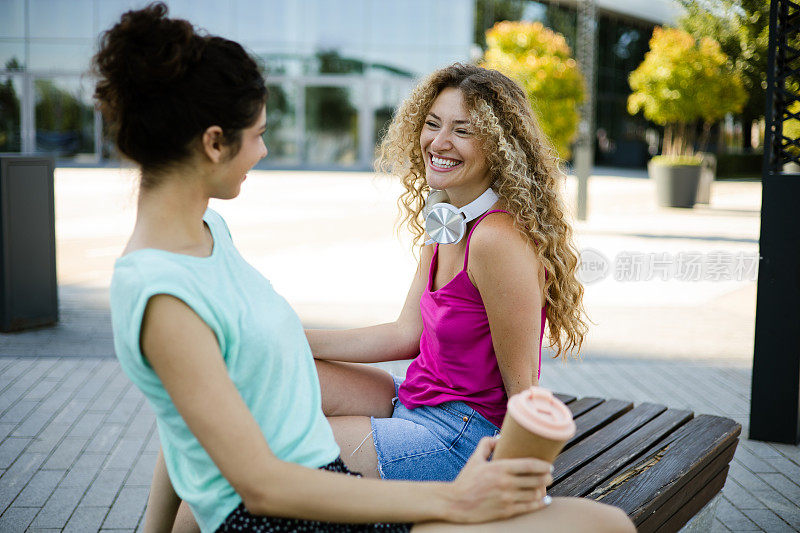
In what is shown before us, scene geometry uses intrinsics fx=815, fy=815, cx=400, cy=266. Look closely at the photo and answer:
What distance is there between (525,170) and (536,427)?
109 cm

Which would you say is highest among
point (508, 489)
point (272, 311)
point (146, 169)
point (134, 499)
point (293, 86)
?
point (293, 86)

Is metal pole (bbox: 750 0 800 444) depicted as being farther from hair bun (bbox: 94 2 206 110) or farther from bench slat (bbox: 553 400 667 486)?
hair bun (bbox: 94 2 206 110)

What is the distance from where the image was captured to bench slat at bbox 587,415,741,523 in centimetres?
220

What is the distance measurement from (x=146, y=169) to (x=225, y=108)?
7.9 inches

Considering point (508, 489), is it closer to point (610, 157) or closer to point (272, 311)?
point (272, 311)

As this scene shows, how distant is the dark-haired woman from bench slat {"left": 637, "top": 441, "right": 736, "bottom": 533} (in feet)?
2.28

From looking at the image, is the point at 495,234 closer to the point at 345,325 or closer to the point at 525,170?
the point at 525,170

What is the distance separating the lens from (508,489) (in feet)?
4.93

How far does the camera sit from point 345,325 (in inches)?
258

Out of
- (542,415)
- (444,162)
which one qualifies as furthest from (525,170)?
(542,415)

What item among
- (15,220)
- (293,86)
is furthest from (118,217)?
(293,86)

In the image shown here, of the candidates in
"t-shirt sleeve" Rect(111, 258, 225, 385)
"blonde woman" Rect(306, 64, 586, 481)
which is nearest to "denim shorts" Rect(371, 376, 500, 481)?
"blonde woman" Rect(306, 64, 586, 481)

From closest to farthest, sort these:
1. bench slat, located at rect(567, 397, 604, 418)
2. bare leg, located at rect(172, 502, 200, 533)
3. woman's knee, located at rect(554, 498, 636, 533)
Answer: woman's knee, located at rect(554, 498, 636, 533) → bare leg, located at rect(172, 502, 200, 533) → bench slat, located at rect(567, 397, 604, 418)

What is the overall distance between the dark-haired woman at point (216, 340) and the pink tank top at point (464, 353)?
658 mm
